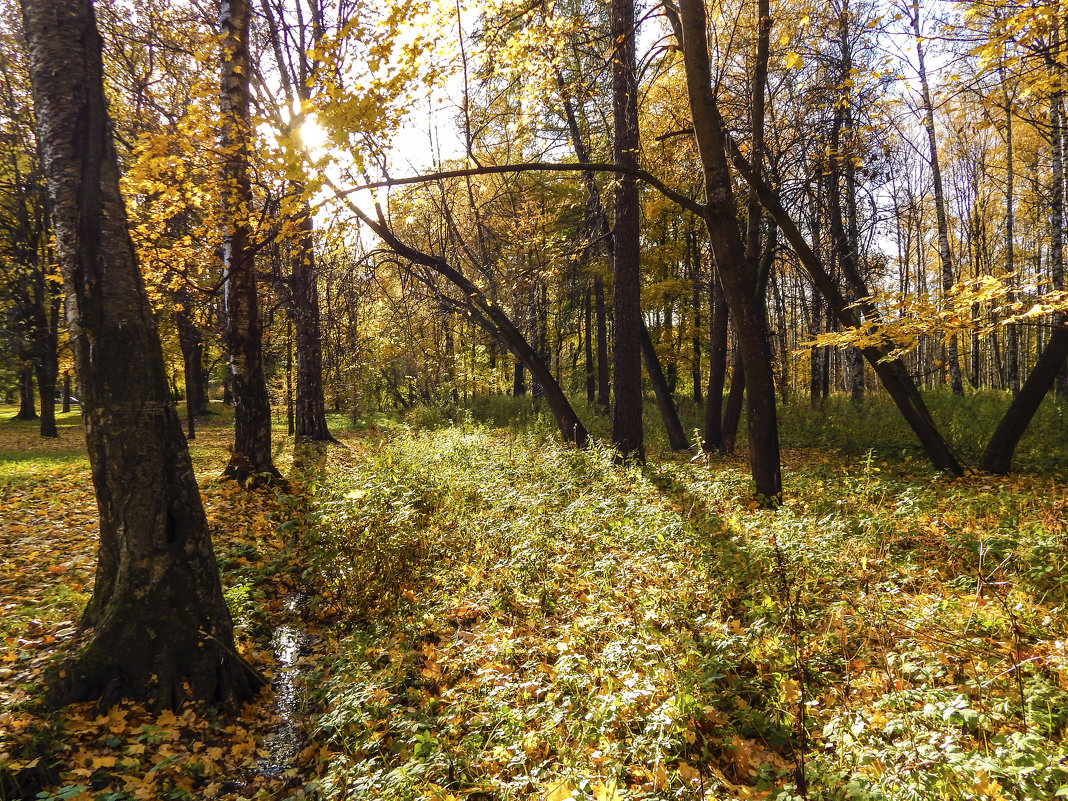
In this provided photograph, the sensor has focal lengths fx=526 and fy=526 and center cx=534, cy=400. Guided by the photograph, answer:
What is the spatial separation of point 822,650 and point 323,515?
5225mm

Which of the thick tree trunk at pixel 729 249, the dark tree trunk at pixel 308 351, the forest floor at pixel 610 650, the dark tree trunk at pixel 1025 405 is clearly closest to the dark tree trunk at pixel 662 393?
the thick tree trunk at pixel 729 249

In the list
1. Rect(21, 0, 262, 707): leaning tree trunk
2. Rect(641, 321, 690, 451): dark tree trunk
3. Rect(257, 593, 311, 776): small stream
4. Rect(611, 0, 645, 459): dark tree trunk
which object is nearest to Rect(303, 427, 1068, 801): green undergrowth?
Rect(257, 593, 311, 776): small stream

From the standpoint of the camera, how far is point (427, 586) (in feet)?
17.7

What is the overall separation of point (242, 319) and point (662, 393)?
27.5 ft

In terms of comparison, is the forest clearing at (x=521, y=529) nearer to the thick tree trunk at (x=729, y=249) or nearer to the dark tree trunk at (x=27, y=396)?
the thick tree trunk at (x=729, y=249)

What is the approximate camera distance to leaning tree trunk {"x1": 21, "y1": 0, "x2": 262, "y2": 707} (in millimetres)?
3588

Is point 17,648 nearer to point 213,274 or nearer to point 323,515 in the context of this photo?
point 323,515

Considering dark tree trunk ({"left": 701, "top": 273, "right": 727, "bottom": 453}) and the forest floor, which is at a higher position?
dark tree trunk ({"left": 701, "top": 273, "right": 727, "bottom": 453})

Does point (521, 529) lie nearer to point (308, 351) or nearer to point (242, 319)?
point (242, 319)

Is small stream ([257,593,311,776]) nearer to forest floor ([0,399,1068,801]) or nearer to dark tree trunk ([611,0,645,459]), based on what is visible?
forest floor ([0,399,1068,801])

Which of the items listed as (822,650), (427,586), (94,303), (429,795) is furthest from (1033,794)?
(94,303)

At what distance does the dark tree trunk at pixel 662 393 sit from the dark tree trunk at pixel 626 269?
2.07 meters

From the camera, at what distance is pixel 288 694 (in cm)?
413

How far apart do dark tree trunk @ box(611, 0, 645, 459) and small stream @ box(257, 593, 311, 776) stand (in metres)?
5.75
